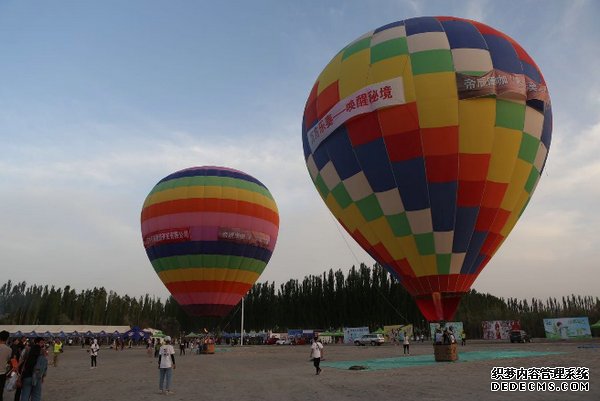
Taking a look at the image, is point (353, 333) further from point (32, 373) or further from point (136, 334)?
point (32, 373)

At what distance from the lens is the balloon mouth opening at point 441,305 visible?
14953 mm

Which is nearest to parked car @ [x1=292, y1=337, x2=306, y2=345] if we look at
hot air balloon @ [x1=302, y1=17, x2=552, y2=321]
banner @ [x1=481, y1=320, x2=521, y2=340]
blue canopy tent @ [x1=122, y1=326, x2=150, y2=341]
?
blue canopy tent @ [x1=122, y1=326, x2=150, y2=341]

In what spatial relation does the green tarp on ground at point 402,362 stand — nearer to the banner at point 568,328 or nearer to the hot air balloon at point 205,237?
the hot air balloon at point 205,237

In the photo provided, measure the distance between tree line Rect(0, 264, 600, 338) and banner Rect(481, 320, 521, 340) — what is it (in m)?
6.80

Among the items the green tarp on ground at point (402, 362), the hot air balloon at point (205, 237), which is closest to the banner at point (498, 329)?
the hot air balloon at point (205, 237)

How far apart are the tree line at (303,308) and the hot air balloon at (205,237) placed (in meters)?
27.7

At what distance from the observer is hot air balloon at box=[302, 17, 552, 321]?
1480cm

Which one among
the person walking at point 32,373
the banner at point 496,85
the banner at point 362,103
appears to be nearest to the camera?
the person walking at point 32,373

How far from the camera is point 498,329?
45250 millimetres

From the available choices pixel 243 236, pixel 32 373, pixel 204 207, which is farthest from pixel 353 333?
pixel 32 373

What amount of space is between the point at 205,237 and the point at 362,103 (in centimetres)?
1544

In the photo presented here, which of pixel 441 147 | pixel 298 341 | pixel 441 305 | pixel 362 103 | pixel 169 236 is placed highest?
pixel 362 103

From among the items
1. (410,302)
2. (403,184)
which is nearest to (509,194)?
(403,184)

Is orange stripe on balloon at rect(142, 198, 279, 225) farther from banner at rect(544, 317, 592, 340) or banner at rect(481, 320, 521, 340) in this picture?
banner at rect(481, 320, 521, 340)
